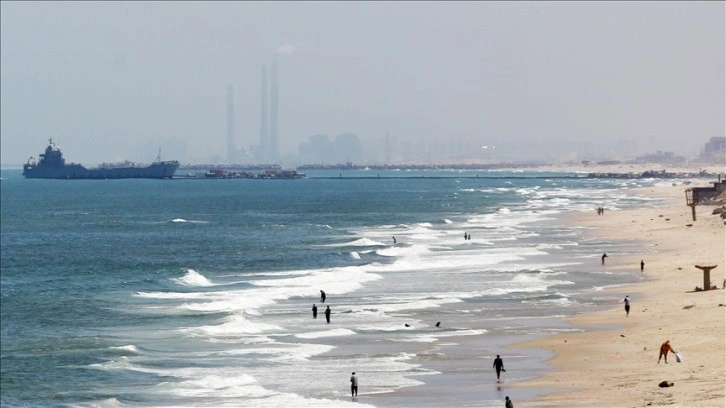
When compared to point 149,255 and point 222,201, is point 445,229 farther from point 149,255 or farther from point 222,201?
point 222,201

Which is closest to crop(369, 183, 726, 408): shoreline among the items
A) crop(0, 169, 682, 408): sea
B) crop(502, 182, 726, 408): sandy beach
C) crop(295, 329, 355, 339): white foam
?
crop(502, 182, 726, 408): sandy beach

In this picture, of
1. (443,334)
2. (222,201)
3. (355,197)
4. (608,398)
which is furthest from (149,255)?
(355,197)

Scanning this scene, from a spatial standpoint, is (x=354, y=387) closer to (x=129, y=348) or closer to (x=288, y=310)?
(x=129, y=348)

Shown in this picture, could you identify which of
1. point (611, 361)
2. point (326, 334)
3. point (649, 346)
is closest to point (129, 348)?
point (326, 334)

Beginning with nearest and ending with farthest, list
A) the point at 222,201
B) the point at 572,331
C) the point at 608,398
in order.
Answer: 1. the point at 608,398
2. the point at 572,331
3. the point at 222,201

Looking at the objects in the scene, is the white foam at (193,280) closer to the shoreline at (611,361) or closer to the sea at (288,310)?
the sea at (288,310)

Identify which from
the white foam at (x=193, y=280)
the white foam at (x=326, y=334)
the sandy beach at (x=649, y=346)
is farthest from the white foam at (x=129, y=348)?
the white foam at (x=193, y=280)
